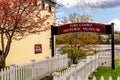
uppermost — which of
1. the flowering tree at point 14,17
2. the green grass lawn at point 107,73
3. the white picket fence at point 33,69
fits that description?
the flowering tree at point 14,17

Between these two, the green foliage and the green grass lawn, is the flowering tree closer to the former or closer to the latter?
the green grass lawn

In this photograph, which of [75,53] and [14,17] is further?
[75,53]

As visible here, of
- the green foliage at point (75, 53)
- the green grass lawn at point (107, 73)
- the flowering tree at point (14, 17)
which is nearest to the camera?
the flowering tree at point (14, 17)

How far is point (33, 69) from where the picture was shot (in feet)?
50.8

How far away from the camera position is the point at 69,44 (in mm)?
32312

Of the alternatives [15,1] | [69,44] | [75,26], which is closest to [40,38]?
[69,44]

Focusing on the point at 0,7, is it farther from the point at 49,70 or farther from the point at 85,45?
the point at 85,45

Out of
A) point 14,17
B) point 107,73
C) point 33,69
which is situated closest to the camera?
point 14,17

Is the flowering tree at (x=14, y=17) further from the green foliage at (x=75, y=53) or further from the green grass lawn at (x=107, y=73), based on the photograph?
the green foliage at (x=75, y=53)

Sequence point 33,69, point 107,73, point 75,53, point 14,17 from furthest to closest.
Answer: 1. point 75,53
2. point 107,73
3. point 33,69
4. point 14,17

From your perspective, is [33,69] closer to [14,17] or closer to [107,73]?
[14,17]

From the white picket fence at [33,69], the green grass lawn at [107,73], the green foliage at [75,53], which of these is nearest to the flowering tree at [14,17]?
the white picket fence at [33,69]

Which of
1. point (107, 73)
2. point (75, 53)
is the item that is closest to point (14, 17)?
point (107, 73)

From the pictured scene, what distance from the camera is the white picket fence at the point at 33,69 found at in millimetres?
12586
